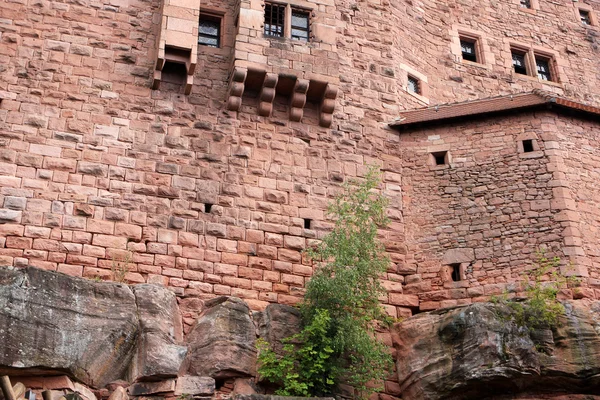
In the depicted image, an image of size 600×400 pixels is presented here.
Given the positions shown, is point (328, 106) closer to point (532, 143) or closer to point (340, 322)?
point (532, 143)

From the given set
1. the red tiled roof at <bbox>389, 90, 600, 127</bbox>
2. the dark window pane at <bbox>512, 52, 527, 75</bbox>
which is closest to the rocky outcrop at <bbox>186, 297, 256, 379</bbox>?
the red tiled roof at <bbox>389, 90, 600, 127</bbox>

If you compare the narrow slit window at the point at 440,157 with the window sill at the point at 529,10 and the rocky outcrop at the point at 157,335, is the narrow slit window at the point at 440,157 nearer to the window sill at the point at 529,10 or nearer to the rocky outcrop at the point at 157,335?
the rocky outcrop at the point at 157,335

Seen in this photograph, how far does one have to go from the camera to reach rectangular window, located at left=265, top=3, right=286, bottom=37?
1675 cm

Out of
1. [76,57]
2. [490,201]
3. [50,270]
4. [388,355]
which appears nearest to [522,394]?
[388,355]

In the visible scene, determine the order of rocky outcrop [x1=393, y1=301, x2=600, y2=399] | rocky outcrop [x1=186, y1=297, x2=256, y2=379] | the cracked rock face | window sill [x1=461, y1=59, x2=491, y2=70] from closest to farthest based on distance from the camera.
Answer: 1. the cracked rock face
2. rocky outcrop [x1=186, y1=297, x2=256, y2=379]
3. rocky outcrop [x1=393, y1=301, x2=600, y2=399]
4. window sill [x1=461, y1=59, x2=491, y2=70]

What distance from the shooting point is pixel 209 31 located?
672 inches

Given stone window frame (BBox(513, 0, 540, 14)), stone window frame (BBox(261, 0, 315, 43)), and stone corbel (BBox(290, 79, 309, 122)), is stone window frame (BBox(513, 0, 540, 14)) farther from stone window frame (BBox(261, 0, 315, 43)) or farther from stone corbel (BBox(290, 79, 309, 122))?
stone corbel (BBox(290, 79, 309, 122))

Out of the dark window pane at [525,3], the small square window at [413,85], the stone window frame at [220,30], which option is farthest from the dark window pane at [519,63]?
the stone window frame at [220,30]

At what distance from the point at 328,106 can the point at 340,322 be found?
4715 mm

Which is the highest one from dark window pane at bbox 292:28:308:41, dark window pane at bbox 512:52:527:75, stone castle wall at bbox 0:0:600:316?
dark window pane at bbox 512:52:527:75

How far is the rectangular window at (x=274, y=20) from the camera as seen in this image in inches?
659

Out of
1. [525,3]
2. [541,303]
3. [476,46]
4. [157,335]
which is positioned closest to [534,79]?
[476,46]

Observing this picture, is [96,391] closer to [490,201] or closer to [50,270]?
[50,270]

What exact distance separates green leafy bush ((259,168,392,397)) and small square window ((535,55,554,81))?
8.24m
